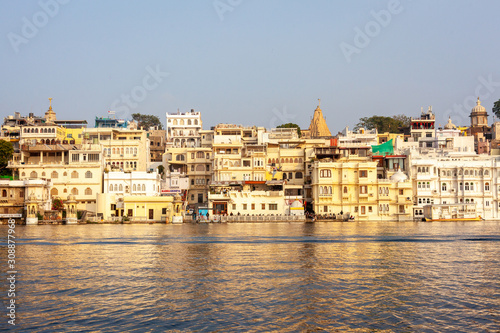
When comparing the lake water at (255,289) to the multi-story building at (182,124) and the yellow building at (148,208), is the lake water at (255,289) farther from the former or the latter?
the multi-story building at (182,124)

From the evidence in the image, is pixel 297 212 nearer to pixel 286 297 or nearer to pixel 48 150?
pixel 48 150

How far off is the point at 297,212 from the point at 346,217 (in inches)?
275

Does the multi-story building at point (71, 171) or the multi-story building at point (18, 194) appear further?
the multi-story building at point (71, 171)

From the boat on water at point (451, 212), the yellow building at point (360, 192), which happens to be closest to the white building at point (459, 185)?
the boat on water at point (451, 212)

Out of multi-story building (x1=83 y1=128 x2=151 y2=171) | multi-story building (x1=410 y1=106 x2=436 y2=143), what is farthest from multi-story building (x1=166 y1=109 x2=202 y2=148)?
multi-story building (x1=410 y1=106 x2=436 y2=143)

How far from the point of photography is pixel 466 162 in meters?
79.7

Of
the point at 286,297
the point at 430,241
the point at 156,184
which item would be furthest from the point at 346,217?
the point at 286,297

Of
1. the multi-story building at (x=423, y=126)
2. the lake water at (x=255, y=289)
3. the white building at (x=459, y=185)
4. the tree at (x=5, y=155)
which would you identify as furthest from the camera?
the multi-story building at (x=423, y=126)

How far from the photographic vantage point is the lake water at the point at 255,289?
50.1 ft

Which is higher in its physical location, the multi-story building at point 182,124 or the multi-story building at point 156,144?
the multi-story building at point 182,124

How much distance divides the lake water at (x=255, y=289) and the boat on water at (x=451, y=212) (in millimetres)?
43318

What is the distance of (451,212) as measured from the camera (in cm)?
7725

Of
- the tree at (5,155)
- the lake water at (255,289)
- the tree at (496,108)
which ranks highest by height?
the tree at (496,108)

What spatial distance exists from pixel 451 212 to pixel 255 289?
6388 cm
